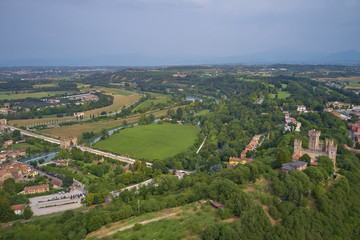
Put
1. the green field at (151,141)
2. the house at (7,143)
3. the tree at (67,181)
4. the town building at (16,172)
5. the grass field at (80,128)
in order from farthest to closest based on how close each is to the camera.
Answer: the grass field at (80,128) → the house at (7,143) → the green field at (151,141) → the town building at (16,172) → the tree at (67,181)

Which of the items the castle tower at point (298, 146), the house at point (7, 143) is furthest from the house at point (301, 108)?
the house at point (7, 143)

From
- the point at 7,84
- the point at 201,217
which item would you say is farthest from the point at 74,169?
the point at 7,84

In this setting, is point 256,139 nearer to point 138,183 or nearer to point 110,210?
point 138,183

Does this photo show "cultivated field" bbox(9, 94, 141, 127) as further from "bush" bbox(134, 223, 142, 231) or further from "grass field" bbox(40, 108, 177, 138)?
"bush" bbox(134, 223, 142, 231)

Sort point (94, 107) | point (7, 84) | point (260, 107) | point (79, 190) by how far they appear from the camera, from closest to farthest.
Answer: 1. point (79, 190)
2. point (260, 107)
3. point (94, 107)
4. point (7, 84)

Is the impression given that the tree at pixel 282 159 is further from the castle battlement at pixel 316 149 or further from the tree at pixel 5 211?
the tree at pixel 5 211

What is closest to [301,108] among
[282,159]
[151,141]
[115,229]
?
[151,141]
